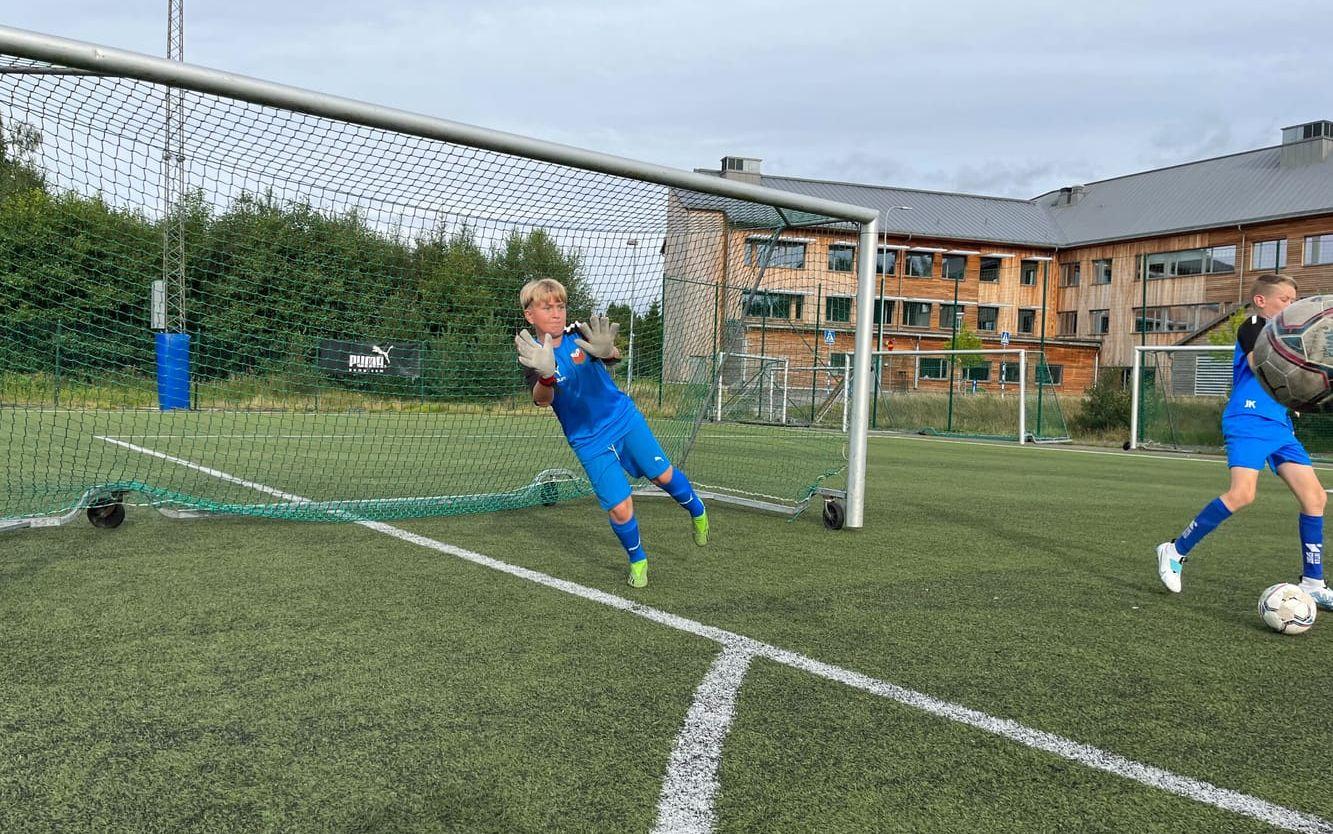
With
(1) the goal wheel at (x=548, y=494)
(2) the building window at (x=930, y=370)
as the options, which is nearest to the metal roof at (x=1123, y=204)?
(2) the building window at (x=930, y=370)

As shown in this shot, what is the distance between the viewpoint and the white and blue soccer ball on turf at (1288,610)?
13.4 feet

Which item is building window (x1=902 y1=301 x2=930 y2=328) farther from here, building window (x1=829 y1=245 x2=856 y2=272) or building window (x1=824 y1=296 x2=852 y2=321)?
building window (x1=829 y1=245 x2=856 y2=272)

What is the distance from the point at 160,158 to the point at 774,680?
4687mm

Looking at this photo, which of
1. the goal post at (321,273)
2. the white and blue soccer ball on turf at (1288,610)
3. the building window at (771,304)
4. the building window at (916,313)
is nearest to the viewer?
the white and blue soccer ball on turf at (1288,610)

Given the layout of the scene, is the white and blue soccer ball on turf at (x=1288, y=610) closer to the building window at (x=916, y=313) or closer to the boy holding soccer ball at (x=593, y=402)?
the boy holding soccer ball at (x=593, y=402)

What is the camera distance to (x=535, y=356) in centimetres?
441

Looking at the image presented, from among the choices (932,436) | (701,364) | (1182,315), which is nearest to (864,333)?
(701,364)

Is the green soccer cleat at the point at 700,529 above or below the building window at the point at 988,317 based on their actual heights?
below

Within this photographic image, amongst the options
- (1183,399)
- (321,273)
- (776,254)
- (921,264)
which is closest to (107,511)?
(321,273)

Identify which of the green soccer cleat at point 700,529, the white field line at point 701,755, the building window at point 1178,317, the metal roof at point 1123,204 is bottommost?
the white field line at point 701,755

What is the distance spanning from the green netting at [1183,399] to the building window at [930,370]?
590 cm

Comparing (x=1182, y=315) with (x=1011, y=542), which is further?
(x=1182, y=315)

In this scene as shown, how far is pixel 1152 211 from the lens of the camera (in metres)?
48.4

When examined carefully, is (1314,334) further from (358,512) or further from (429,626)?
(358,512)
